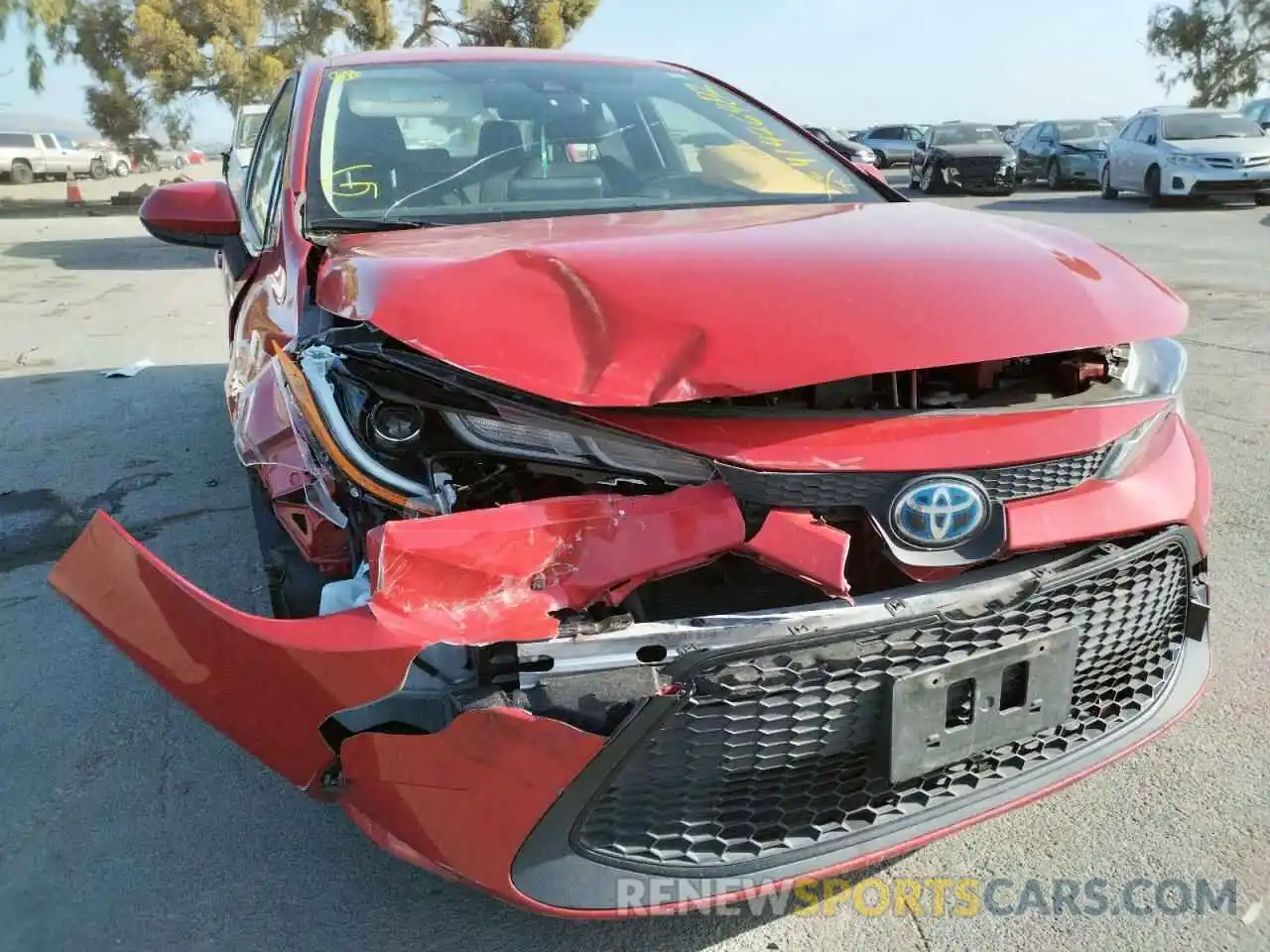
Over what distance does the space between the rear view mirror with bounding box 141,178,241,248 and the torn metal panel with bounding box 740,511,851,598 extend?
2.30 metres

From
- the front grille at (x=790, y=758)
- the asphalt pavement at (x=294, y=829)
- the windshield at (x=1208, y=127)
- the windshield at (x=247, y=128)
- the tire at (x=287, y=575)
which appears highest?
the windshield at (x=247, y=128)

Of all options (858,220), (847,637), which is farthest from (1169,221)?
Result: (847,637)

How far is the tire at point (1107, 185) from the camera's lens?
17188 millimetres

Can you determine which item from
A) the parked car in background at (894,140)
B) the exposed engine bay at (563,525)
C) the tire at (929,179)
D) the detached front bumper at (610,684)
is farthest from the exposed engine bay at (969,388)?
the parked car in background at (894,140)

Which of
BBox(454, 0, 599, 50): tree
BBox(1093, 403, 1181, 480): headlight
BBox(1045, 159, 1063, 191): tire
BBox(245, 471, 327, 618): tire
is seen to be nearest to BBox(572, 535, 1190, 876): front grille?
BBox(1093, 403, 1181, 480): headlight

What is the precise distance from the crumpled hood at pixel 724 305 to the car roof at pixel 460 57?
1.30m

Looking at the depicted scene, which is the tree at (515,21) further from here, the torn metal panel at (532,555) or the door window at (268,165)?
the torn metal panel at (532,555)

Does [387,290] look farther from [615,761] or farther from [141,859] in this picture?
[141,859]

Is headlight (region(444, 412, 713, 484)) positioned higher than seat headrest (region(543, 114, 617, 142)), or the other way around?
seat headrest (region(543, 114, 617, 142))

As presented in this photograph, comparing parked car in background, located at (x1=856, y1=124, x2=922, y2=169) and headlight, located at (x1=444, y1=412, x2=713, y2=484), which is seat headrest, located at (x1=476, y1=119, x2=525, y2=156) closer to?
headlight, located at (x1=444, y1=412, x2=713, y2=484)

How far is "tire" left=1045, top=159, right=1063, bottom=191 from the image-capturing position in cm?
2077

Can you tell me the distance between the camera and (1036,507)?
5.59ft

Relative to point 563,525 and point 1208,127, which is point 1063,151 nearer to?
point 1208,127

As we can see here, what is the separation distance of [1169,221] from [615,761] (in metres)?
14.9
